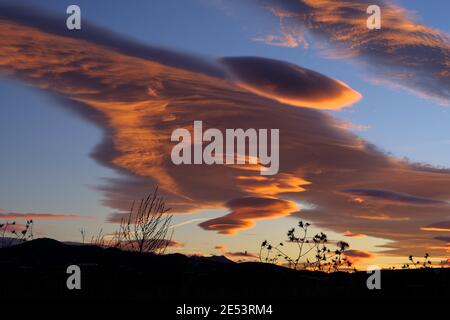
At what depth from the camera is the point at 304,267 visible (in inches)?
1558
